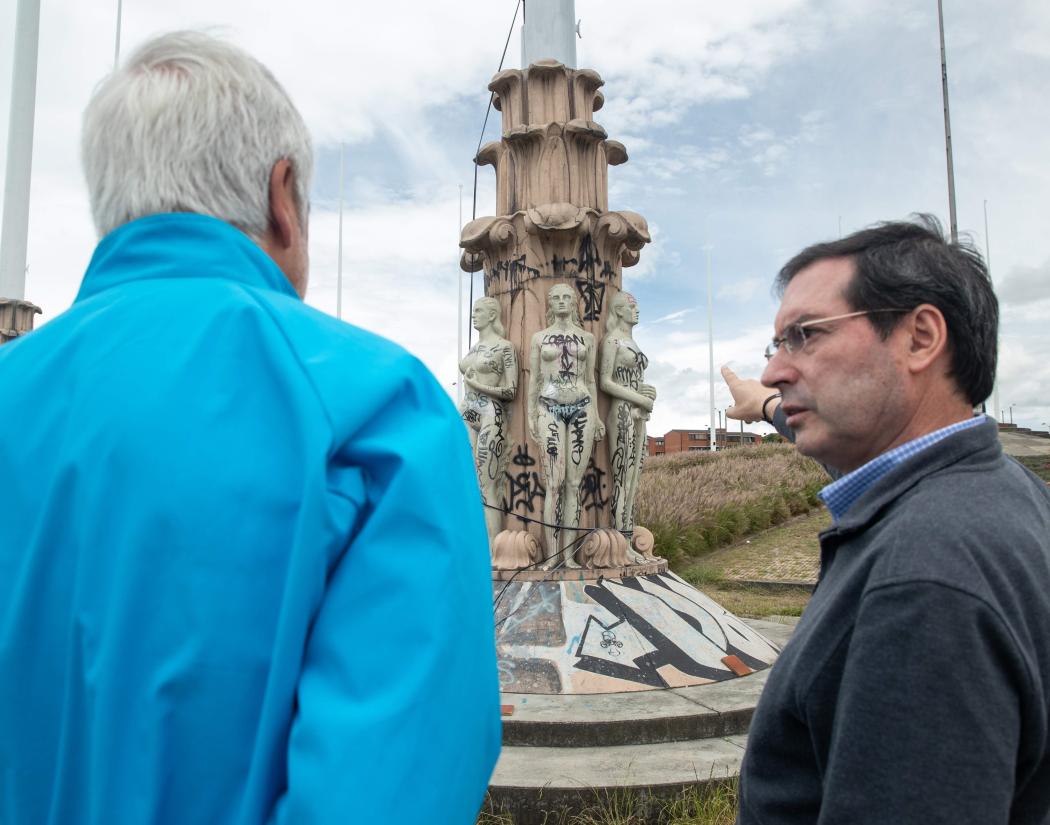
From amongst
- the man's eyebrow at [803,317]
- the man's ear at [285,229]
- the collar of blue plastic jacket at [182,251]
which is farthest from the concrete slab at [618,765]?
the collar of blue plastic jacket at [182,251]

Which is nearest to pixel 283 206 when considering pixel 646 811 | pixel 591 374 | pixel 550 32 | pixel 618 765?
pixel 646 811

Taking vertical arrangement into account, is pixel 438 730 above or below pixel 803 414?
below

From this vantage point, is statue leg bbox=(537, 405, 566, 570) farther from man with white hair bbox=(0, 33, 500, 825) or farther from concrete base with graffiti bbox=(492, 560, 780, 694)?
man with white hair bbox=(0, 33, 500, 825)

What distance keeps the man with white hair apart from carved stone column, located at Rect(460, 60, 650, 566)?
213 inches

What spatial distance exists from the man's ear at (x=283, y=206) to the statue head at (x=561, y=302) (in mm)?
5074

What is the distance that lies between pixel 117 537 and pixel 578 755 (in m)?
3.75

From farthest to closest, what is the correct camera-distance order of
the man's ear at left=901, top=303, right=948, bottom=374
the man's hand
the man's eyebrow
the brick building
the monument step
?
the brick building < the monument step < the man's hand < the man's eyebrow < the man's ear at left=901, top=303, right=948, bottom=374

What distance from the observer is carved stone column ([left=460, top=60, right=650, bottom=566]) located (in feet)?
21.4

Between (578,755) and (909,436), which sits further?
(578,755)

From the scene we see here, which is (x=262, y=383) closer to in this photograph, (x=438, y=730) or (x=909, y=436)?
(x=438, y=730)

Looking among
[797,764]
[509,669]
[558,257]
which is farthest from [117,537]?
[558,257]

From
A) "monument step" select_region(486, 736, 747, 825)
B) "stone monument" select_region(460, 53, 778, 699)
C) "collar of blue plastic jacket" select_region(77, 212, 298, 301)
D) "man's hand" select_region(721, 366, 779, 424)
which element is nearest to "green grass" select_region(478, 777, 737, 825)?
"monument step" select_region(486, 736, 747, 825)

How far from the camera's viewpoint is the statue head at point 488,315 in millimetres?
6637

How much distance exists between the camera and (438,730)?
958mm
